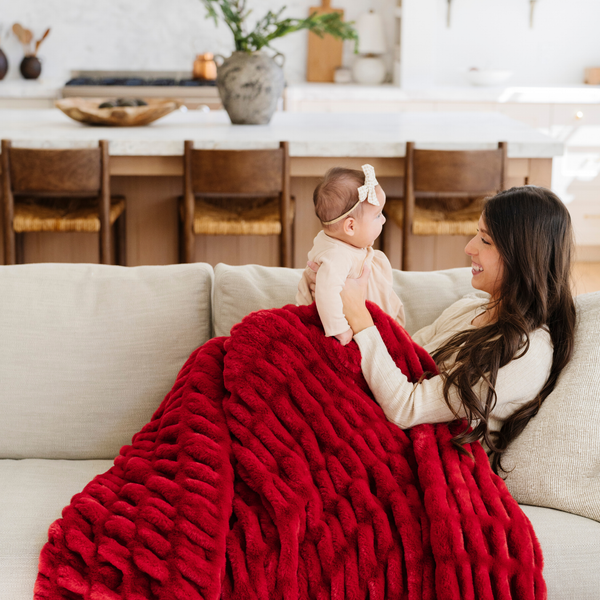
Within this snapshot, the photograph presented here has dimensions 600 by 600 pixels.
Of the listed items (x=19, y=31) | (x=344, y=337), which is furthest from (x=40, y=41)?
(x=344, y=337)

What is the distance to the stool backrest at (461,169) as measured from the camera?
2936 mm

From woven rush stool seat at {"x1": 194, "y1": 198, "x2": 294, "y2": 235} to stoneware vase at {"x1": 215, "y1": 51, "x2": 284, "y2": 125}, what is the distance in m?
0.53

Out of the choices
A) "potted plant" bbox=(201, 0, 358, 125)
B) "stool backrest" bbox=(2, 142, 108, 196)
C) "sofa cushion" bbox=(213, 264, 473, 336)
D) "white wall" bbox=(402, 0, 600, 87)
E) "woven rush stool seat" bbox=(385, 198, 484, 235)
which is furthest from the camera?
"white wall" bbox=(402, 0, 600, 87)

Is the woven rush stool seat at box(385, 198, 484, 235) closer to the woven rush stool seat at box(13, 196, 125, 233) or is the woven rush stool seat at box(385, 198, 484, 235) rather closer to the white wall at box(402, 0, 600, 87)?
the woven rush stool seat at box(13, 196, 125, 233)

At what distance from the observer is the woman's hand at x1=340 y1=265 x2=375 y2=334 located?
1.41 m

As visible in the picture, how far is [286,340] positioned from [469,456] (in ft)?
1.34

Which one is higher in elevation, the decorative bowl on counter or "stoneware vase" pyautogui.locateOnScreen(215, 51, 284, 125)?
the decorative bowl on counter

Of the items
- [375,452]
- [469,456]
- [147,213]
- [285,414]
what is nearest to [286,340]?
[285,414]

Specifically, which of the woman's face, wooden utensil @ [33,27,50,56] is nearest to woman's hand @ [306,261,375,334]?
the woman's face

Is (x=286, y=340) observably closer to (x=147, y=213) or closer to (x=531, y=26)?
(x=147, y=213)

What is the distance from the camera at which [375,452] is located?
1342 mm

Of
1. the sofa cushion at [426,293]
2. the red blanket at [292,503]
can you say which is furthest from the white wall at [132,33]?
the red blanket at [292,503]

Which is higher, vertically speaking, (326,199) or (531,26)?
(531,26)

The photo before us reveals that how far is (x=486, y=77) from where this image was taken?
530cm
